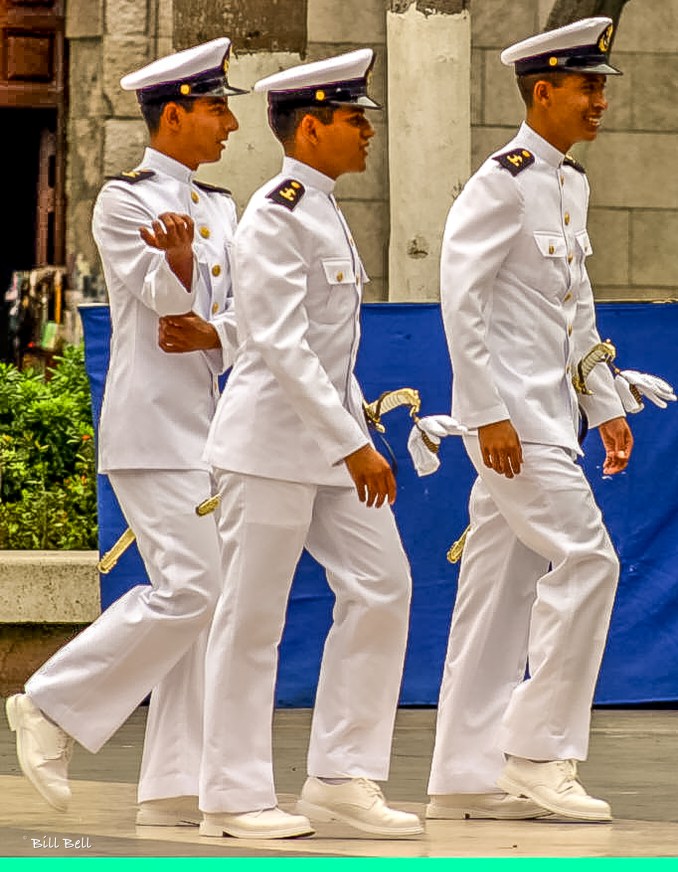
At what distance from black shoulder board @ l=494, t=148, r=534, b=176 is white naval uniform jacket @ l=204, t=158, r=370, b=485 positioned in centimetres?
53

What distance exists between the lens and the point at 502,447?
6.59m

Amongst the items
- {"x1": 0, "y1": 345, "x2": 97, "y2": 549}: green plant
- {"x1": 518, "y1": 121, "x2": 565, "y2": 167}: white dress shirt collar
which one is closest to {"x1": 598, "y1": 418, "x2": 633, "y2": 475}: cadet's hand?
{"x1": 518, "y1": 121, "x2": 565, "y2": 167}: white dress shirt collar

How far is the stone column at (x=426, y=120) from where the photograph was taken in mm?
10680

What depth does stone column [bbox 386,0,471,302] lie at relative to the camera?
10680mm

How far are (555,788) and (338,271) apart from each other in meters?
1.48

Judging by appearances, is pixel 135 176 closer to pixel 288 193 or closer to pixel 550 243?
pixel 288 193

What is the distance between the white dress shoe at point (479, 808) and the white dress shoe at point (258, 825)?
22.7 inches

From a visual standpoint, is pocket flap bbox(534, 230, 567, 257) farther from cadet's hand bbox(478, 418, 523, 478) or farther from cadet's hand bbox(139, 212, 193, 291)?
cadet's hand bbox(139, 212, 193, 291)

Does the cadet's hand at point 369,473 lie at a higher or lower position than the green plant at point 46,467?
higher

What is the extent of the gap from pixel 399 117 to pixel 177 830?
506 cm

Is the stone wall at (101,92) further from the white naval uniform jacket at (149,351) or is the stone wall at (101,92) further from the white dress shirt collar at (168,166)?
the white naval uniform jacket at (149,351)

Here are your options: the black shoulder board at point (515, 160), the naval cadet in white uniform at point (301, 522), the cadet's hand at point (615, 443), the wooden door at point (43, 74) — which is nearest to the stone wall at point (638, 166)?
the wooden door at point (43, 74)

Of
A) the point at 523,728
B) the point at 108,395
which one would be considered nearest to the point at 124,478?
the point at 108,395

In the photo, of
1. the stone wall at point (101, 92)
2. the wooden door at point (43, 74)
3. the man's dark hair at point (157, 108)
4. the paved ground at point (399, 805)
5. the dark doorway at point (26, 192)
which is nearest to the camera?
the paved ground at point (399, 805)
